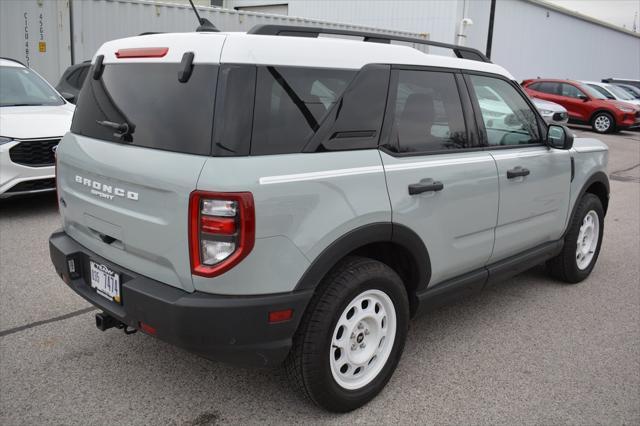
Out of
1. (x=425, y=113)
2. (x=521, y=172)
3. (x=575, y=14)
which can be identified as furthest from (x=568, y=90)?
(x=425, y=113)

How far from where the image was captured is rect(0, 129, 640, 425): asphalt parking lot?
2.93 m

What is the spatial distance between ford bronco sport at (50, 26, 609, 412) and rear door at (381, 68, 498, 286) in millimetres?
11

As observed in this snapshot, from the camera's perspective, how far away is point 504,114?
4.07 metres

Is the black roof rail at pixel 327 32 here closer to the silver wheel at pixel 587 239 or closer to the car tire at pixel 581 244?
the car tire at pixel 581 244

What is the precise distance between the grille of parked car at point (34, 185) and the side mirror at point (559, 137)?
5.18m

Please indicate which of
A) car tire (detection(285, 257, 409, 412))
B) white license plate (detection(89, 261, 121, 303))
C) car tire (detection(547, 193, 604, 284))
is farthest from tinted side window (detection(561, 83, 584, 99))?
white license plate (detection(89, 261, 121, 303))

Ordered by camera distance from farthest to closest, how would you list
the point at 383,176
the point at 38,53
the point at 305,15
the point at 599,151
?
the point at 305,15 → the point at 38,53 → the point at 599,151 → the point at 383,176

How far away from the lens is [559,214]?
173 inches

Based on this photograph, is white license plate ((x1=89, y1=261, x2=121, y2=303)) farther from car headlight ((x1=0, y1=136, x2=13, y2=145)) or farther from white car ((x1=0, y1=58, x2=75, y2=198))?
car headlight ((x1=0, y1=136, x2=13, y2=145))

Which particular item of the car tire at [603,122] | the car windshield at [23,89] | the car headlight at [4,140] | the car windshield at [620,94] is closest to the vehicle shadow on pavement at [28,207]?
the car headlight at [4,140]

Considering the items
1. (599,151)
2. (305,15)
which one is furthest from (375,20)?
(599,151)

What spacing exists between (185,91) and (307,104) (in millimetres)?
542

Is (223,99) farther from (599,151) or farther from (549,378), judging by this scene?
(599,151)

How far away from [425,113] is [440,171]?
34cm
